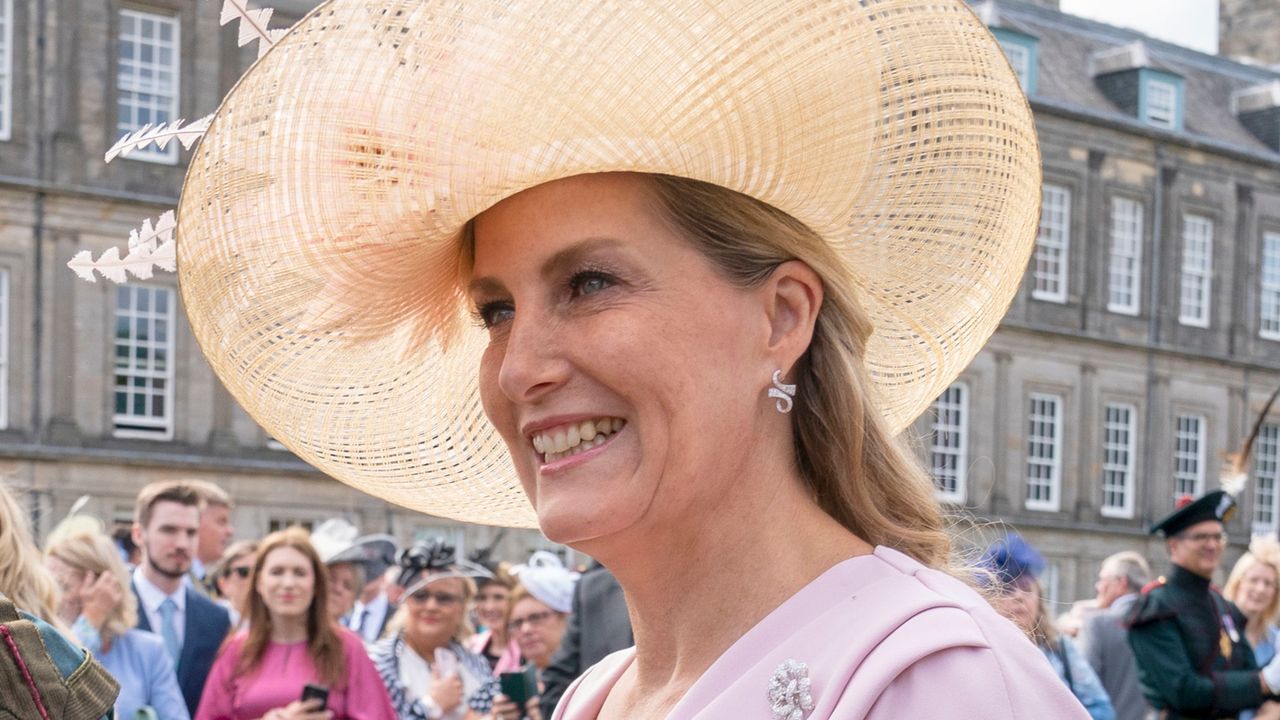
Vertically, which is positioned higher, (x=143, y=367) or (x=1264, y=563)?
(x=143, y=367)

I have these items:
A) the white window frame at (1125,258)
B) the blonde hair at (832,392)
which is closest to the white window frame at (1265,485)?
the white window frame at (1125,258)

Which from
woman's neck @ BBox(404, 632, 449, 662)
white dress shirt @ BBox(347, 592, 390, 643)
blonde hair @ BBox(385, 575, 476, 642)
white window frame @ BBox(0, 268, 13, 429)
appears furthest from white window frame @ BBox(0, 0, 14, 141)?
woman's neck @ BBox(404, 632, 449, 662)

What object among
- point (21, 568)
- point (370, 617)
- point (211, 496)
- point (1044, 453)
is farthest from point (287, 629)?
point (1044, 453)

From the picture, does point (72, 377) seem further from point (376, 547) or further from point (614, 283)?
point (614, 283)

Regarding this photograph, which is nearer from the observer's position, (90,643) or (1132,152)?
(90,643)

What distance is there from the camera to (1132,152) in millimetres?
38469

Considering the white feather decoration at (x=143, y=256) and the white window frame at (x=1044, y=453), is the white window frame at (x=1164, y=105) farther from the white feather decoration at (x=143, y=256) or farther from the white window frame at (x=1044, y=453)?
the white feather decoration at (x=143, y=256)

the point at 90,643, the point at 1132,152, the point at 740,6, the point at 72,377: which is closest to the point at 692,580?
the point at 740,6

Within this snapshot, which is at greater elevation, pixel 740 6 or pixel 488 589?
pixel 740 6

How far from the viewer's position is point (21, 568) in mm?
4750

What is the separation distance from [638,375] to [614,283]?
0.12m

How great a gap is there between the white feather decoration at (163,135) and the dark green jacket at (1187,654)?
7.07 metres

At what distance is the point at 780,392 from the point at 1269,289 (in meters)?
42.0

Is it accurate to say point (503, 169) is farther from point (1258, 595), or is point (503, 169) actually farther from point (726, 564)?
point (1258, 595)
